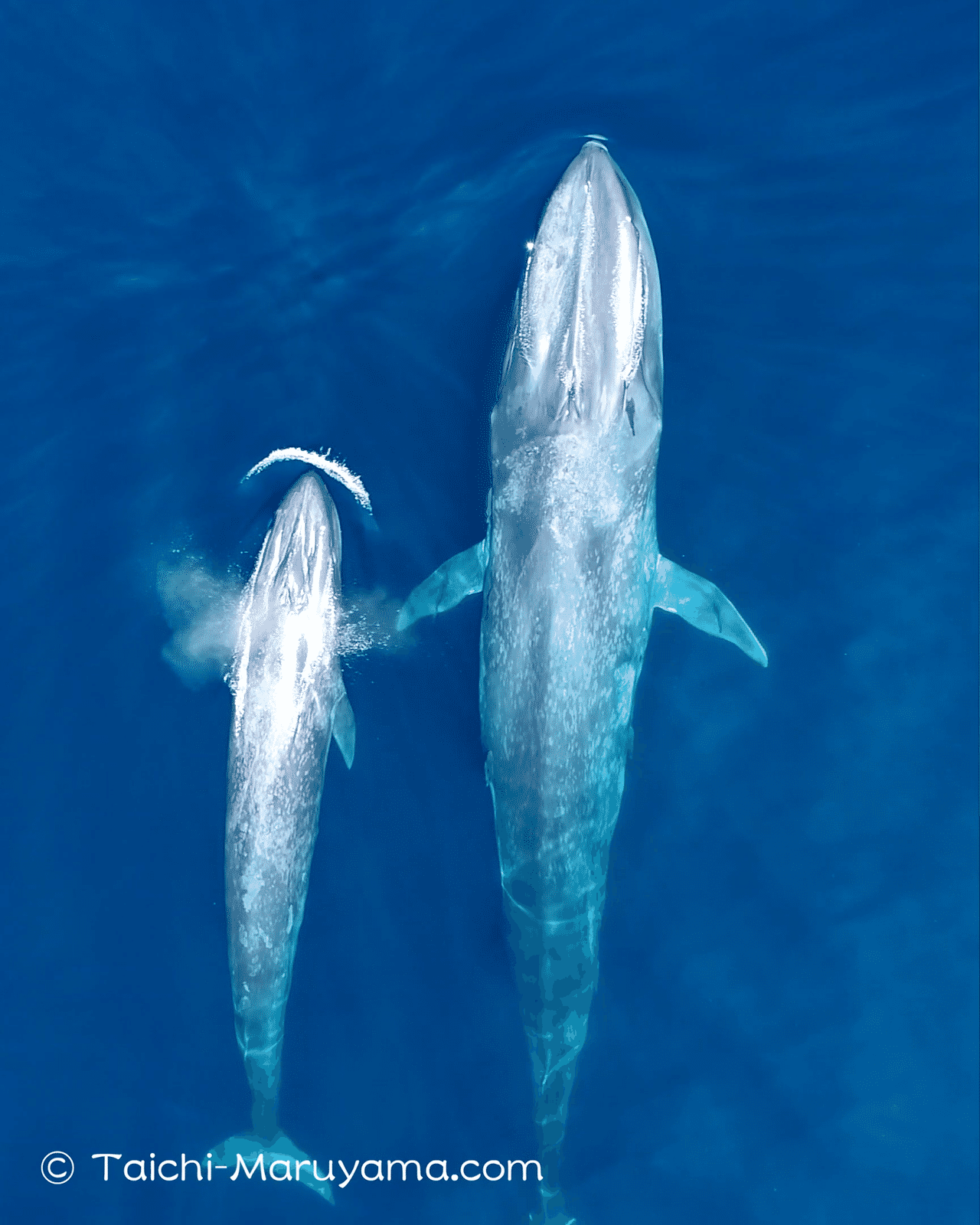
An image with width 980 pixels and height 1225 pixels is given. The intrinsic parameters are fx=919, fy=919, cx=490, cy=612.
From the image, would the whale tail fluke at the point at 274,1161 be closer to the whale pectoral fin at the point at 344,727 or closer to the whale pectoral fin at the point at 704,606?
the whale pectoral fin at the point at 344,727

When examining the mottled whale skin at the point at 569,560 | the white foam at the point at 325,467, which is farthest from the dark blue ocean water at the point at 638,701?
the mottled whale skin at the point at 569,560

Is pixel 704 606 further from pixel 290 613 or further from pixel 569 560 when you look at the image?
pixel 290 613

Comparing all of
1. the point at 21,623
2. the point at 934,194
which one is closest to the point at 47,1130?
the point at 21,623

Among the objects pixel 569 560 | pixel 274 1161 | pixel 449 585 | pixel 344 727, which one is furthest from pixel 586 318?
pixel 274 1161

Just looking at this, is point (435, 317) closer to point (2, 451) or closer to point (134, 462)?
point (134, 462)

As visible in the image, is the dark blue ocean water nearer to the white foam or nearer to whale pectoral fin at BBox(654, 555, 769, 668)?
the white foam

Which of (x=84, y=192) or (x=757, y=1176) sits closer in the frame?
(x=757, y=1176)
